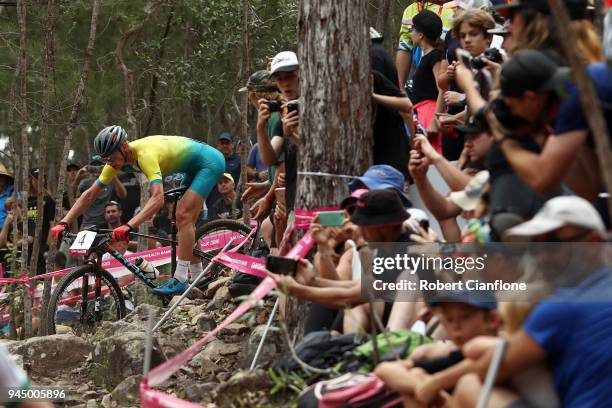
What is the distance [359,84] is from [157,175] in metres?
3.78

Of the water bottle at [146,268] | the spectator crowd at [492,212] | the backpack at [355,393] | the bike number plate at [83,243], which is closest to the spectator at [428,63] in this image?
the spectator crowd at [492,212]

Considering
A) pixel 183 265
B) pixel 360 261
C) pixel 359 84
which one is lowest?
pixel 183 265

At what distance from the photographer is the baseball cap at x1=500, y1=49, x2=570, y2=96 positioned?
17.6 ft

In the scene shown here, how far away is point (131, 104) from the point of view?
1959 cm

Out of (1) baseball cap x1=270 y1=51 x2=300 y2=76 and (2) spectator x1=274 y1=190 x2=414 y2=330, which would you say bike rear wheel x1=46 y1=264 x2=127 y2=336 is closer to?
(1) baseball cap x1=270 y1=51 x2=300 y2=76

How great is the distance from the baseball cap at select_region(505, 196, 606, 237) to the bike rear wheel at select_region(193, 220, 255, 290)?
8.44 meters

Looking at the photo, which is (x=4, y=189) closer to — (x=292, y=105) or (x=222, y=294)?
(x=222, y=294)

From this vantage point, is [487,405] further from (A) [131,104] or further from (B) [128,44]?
(B) [128,44]

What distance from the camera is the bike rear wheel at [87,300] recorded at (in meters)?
12.3

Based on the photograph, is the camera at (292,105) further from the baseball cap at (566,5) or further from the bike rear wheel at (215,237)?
the bike rear wheel at (215,237)

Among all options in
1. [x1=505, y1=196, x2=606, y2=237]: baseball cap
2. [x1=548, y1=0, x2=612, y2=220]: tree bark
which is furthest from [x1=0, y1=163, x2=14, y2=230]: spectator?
[x1=548, y1=0, x2=612, y2=220]: tree bark

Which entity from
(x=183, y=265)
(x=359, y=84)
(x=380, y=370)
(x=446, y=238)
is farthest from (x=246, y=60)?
(x=380, y=370)

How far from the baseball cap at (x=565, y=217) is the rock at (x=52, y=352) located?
7175 millimetres

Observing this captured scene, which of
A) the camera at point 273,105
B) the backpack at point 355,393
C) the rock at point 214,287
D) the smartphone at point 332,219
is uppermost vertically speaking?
the camera at point 273,105
